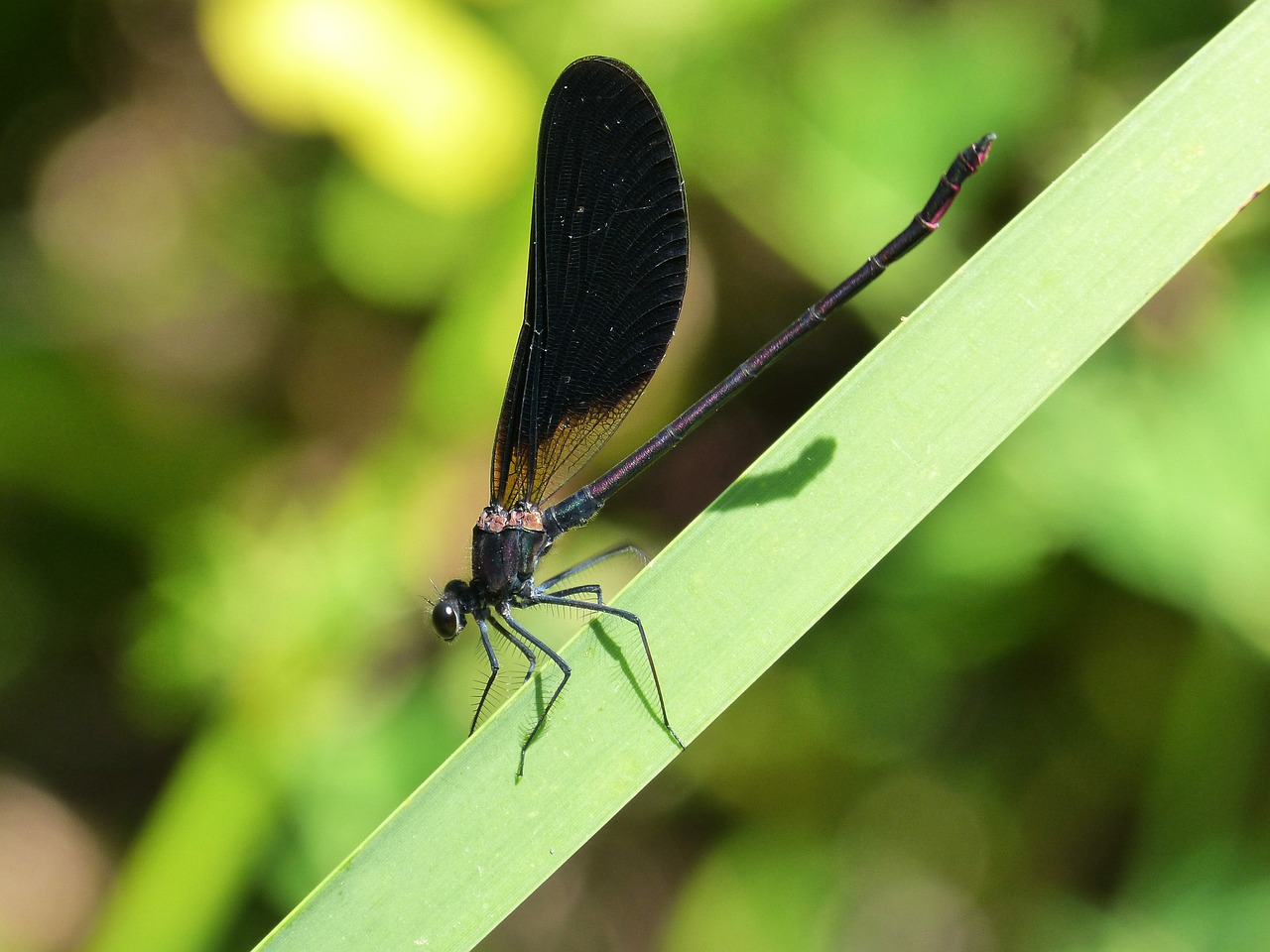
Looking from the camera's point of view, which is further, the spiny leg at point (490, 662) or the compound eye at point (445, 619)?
the compound eye at point (445, 619)

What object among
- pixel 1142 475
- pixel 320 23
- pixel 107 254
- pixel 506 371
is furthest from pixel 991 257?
pixel 107 254

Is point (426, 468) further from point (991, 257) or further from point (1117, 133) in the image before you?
point (1117, 133)

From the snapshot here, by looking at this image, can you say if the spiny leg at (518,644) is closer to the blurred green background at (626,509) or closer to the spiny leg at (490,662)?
the spiny leg at (490,662)

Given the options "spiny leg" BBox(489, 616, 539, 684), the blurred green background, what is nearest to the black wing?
"spiny leg" BBox(489, 616, 539, 684)

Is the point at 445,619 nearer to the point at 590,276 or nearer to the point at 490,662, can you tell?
the point at 490,662

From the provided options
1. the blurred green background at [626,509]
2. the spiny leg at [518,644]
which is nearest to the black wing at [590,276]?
the spiny leg at [518,644]

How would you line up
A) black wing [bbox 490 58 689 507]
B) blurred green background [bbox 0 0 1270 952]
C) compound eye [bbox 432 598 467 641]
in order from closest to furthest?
black wing [bbox 490 58 689 507] < compound eye [bbox 432 598 467 641] < blurred green background [bbox 0 0 1270 952]

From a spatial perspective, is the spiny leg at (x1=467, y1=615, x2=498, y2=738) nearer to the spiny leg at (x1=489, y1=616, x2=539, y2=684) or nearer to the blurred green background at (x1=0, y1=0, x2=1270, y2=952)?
the spiny leg at (x1=489, y1=616, x2=539, y2=684)
